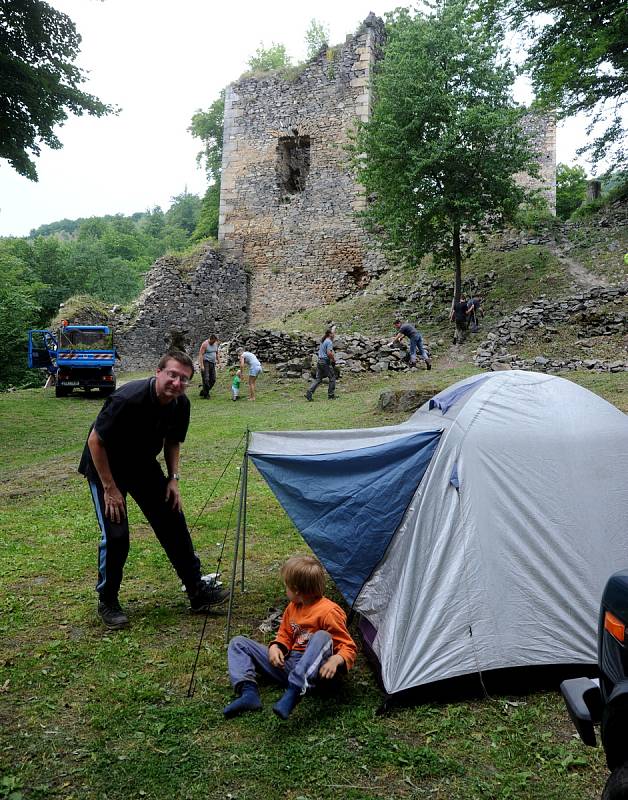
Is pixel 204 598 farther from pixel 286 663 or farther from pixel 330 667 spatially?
pixel 330 667

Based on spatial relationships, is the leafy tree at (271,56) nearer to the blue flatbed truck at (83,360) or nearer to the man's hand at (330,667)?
the blue flatbed truck at (83,360)

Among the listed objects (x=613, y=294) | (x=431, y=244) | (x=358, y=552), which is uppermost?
(x=431, y=244)

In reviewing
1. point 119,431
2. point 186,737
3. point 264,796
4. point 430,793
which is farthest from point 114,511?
point 430,793

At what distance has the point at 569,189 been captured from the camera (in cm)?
3441

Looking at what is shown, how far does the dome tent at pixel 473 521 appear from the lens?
3299 millimetres

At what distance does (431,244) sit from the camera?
16.5 meters

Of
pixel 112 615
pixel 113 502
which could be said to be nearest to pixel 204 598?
pixel 112 615

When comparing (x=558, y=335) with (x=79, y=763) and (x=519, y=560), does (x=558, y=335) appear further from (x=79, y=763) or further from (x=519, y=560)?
(x=79, y=763)

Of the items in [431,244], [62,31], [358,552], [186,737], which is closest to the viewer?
[186,737]

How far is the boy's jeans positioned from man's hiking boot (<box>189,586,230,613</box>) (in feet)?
2.99

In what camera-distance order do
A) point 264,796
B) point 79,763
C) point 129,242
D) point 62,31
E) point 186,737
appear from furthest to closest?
point 129,242
point 62,31
point 186,737
point 79,763
point 264,796

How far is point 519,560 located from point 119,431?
2.35m

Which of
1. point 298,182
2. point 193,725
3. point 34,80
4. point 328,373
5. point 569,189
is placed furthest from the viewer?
point 569,189

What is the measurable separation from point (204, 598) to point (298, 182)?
2215 cm
